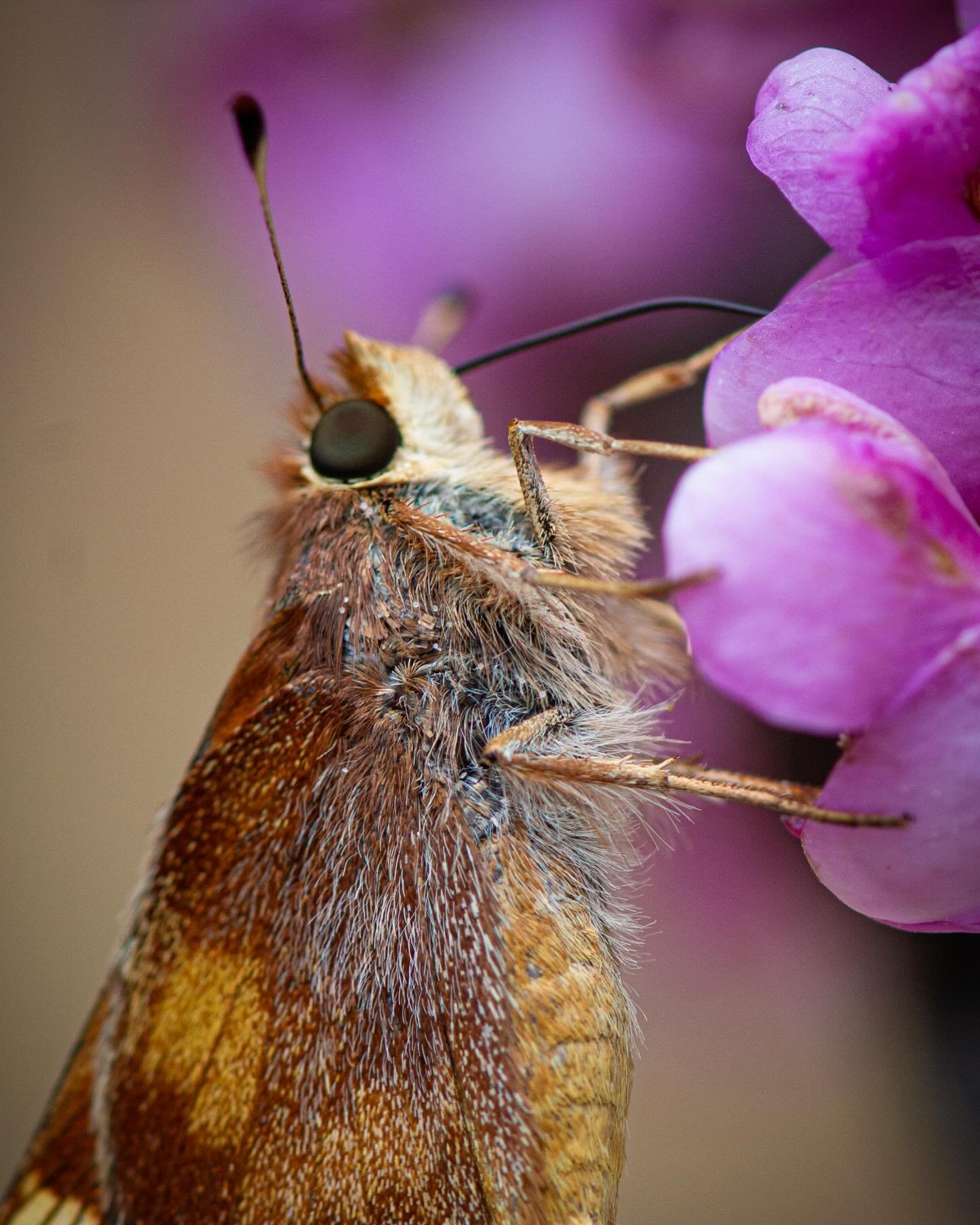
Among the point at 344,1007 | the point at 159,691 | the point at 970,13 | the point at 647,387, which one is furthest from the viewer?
the point at 159,691

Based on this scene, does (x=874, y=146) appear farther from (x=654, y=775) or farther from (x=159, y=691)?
(x=159, y=691)

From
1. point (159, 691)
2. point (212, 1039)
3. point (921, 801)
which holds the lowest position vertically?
point (159, 691)

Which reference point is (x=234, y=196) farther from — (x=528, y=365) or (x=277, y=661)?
(x=277, y=661)

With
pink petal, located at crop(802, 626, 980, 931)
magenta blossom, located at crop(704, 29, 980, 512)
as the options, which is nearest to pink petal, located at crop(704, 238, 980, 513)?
magenta blossom, located at crop(704, 29, 980, 512)

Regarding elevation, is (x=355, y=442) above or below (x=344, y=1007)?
above

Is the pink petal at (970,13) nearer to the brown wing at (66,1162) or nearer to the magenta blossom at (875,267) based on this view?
the magenta blossom at (875,267)

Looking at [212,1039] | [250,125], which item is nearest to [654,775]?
[212,1039]

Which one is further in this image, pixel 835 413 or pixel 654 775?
pixel 654 775
